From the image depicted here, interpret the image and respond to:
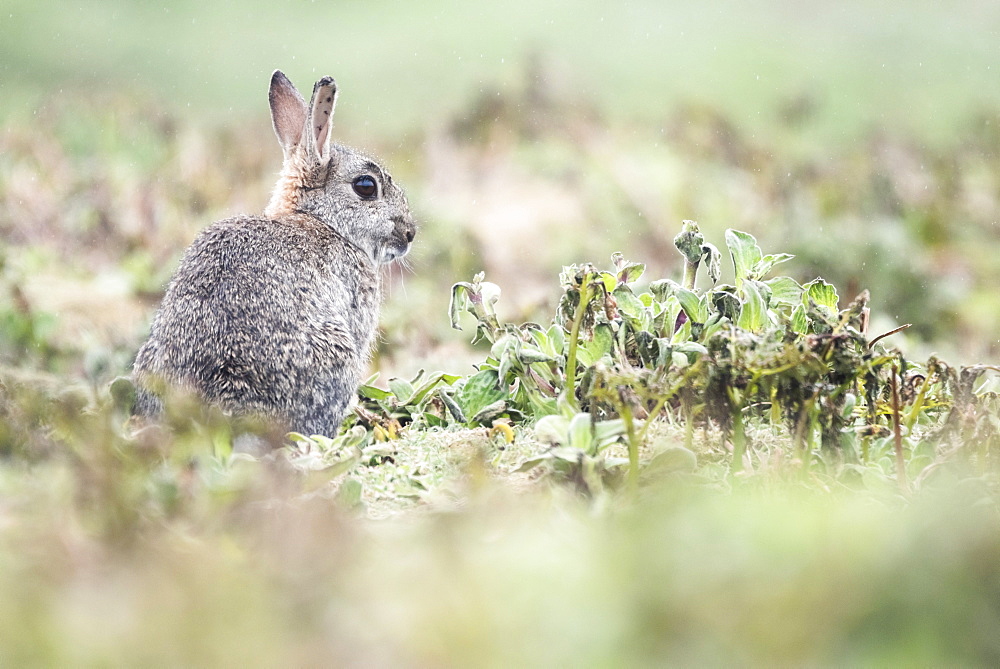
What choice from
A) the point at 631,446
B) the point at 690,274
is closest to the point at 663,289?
the point at 690,274

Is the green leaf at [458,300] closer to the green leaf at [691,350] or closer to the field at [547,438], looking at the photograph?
the field at [547,438]

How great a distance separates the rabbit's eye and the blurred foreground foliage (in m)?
0.82

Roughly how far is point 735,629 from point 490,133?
846 cm

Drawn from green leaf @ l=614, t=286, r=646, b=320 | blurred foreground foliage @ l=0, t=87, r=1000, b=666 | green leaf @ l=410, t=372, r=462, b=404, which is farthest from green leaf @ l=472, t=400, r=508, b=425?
green leaf @ l=614, t=286, r=646, b=320

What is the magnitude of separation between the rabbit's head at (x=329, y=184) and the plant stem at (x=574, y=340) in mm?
2235

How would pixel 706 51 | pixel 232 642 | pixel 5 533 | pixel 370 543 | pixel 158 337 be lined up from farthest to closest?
pixel 706 51, pixel 158 337, pixel 5 533, pixel 370 543, pixel 232 642

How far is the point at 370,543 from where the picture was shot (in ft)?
5.03

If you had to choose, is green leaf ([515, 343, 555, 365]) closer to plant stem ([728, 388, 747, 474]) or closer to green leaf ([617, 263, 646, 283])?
green leaf ([617, 263, 646, 283])

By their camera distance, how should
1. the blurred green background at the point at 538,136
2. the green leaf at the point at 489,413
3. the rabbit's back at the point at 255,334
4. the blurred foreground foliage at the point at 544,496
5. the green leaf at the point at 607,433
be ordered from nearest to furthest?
the blurred foreground foliage at the point at 544,496 → the green leaf at the point at 607,433 → the green leaf at the point at 489,413 → the rabbit's back at the point at 255,334 → the blurred green background at the point at 538,136

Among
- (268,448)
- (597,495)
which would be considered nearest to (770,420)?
(597,495)

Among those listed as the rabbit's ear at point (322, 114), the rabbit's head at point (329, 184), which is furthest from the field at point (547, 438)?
the rabbit's ear at point (322, 114)

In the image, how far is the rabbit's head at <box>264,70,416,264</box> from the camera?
4.80m

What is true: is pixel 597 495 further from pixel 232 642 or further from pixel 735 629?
pixel 232 642

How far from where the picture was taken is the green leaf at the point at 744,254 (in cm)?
310
